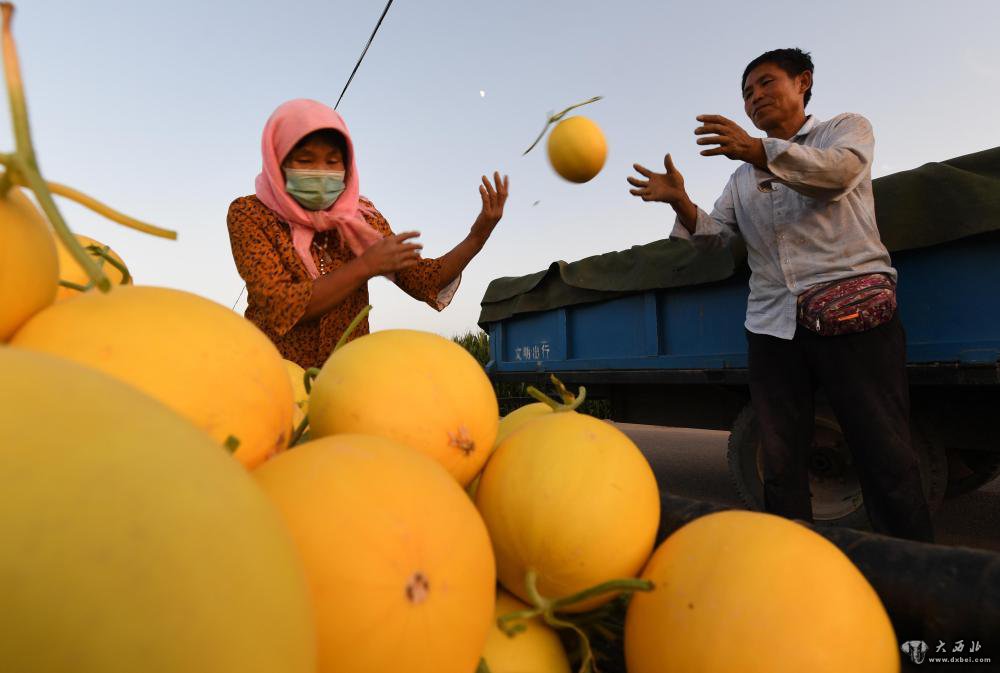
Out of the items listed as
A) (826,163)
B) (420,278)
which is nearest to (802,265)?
(826,163)

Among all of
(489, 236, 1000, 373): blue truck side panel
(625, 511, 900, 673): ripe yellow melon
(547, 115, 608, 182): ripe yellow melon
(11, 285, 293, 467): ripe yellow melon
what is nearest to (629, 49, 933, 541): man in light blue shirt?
(547, 115, 608, 182): ripe yellow melon

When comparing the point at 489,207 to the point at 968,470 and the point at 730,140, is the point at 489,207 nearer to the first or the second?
the point at 730,140

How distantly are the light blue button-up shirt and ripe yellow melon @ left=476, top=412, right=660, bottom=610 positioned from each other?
2006mm

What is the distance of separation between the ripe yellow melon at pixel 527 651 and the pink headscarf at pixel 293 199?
1.60 meters

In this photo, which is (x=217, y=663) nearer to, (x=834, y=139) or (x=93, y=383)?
(x=93, y=383)

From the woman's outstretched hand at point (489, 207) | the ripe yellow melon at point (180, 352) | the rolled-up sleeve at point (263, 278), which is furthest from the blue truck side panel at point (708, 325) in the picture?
the ripe yellow melon at point (180, 352)

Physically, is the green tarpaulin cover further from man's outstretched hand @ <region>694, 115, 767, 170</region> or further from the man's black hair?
man's outstretched hand @ <region>694, 115, 767, 170</region>

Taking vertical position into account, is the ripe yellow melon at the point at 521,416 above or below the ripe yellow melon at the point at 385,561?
below

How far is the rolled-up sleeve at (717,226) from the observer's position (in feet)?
10.1

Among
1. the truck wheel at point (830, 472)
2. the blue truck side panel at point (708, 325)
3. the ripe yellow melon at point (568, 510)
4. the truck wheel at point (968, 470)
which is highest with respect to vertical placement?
the ripe yellow melon at point (568, 510)

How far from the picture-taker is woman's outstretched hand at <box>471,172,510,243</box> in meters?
2.34

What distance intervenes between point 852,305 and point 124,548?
2.73 metres

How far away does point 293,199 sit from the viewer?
219cm

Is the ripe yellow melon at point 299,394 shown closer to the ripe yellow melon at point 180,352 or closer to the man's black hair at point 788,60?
the ripe yellow melon at point 180,352
